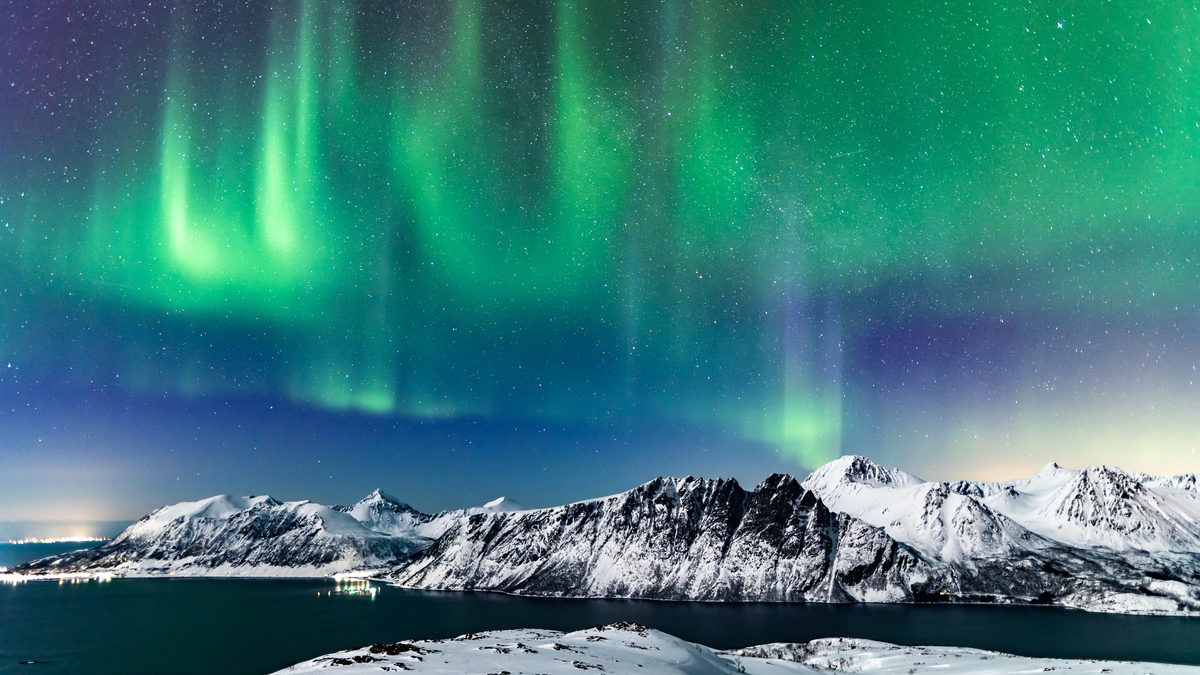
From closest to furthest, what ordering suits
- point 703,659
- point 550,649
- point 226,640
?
point 550,649, point 703,659, point 226,640

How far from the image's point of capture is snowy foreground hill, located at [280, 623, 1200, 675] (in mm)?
38500

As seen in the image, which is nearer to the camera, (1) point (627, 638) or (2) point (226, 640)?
(1) point (627, 638)

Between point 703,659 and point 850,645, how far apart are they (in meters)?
54.9

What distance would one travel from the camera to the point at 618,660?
1816 inches

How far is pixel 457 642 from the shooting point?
5003 cm

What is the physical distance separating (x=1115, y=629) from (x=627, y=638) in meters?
215

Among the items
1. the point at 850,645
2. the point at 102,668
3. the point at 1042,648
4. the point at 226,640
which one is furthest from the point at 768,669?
the point at 226,640

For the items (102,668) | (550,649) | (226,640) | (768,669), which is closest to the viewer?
(550,649)

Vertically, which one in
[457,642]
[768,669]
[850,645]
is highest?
[457,642]

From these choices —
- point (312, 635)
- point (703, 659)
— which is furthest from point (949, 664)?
point (312, 635)

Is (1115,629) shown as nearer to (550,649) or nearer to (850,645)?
(850,645)

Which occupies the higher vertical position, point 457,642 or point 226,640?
point 457,642

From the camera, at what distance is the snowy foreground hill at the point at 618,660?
3850 centimetres

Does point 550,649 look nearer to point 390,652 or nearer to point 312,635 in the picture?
point 390,652
